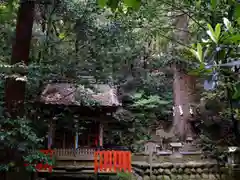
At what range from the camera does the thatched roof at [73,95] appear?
7812 millimetres

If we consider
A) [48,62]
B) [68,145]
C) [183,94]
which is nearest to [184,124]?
[183,94]

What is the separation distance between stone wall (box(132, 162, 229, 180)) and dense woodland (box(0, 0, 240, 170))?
523 mm

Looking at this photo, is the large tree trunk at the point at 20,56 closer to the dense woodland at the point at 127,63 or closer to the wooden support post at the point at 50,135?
the dense woodland at the point at 127,63

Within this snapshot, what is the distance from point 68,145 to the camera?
1012cm

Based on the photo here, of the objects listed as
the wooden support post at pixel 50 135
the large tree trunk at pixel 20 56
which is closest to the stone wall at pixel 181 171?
the wooden support post at pixel 50 135

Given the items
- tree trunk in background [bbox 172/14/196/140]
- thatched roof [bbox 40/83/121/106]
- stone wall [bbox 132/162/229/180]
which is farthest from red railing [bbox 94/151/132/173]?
tree trunk in background [bbox 172/14/196/140]

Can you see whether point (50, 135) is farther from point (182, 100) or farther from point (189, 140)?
point (182, 100)

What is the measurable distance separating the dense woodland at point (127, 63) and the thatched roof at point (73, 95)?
1.10ft

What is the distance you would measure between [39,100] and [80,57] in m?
1.79

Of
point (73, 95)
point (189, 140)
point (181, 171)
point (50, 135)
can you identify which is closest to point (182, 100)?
point (189, 140)

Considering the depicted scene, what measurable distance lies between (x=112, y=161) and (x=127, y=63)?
809 cm

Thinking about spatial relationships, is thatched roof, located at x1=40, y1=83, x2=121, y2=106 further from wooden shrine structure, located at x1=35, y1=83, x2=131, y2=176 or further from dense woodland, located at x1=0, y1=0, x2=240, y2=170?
dense woodland, located at x1=0, y1=0, x2=240, y2=170

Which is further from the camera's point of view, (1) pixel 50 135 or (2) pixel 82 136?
(2) pixel 82 136

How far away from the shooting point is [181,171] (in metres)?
8.37
